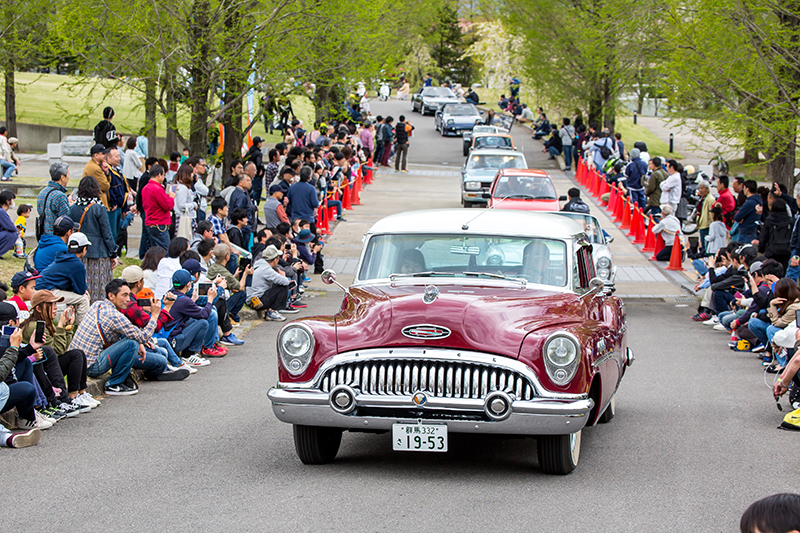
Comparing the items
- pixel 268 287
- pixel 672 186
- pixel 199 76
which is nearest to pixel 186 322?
pixel 268 287

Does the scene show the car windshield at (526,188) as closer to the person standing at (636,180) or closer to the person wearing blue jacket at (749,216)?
the person standing at (636,180)

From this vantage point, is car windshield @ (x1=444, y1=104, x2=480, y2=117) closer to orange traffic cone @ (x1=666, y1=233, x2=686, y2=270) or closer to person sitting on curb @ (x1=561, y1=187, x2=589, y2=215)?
orange traffic cone @ (x1=666, y1=233, x2=686, y2=270)

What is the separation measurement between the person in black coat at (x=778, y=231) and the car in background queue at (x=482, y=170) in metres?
12.1

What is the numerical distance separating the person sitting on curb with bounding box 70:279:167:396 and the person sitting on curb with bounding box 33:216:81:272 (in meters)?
1.13

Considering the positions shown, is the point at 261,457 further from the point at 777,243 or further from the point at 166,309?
the point at 777,243

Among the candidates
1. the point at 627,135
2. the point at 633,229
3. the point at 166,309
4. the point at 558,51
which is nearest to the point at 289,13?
the point at 166,309

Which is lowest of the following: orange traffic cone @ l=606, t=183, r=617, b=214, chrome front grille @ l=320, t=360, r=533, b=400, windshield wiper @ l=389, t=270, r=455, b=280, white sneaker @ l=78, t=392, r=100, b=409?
white sneaker @ l=78, t=392, r=100, b=409

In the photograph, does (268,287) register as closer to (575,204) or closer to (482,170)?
(575,204)

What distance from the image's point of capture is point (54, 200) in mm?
11758

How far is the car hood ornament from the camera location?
6.65 meters

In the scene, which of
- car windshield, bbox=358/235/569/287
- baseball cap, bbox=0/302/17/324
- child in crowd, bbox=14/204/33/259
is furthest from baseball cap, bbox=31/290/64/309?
child in crowd, bbox=14/204/33/259

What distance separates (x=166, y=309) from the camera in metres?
10.7

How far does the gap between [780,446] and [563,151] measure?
3312cm

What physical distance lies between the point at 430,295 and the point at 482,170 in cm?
2153
